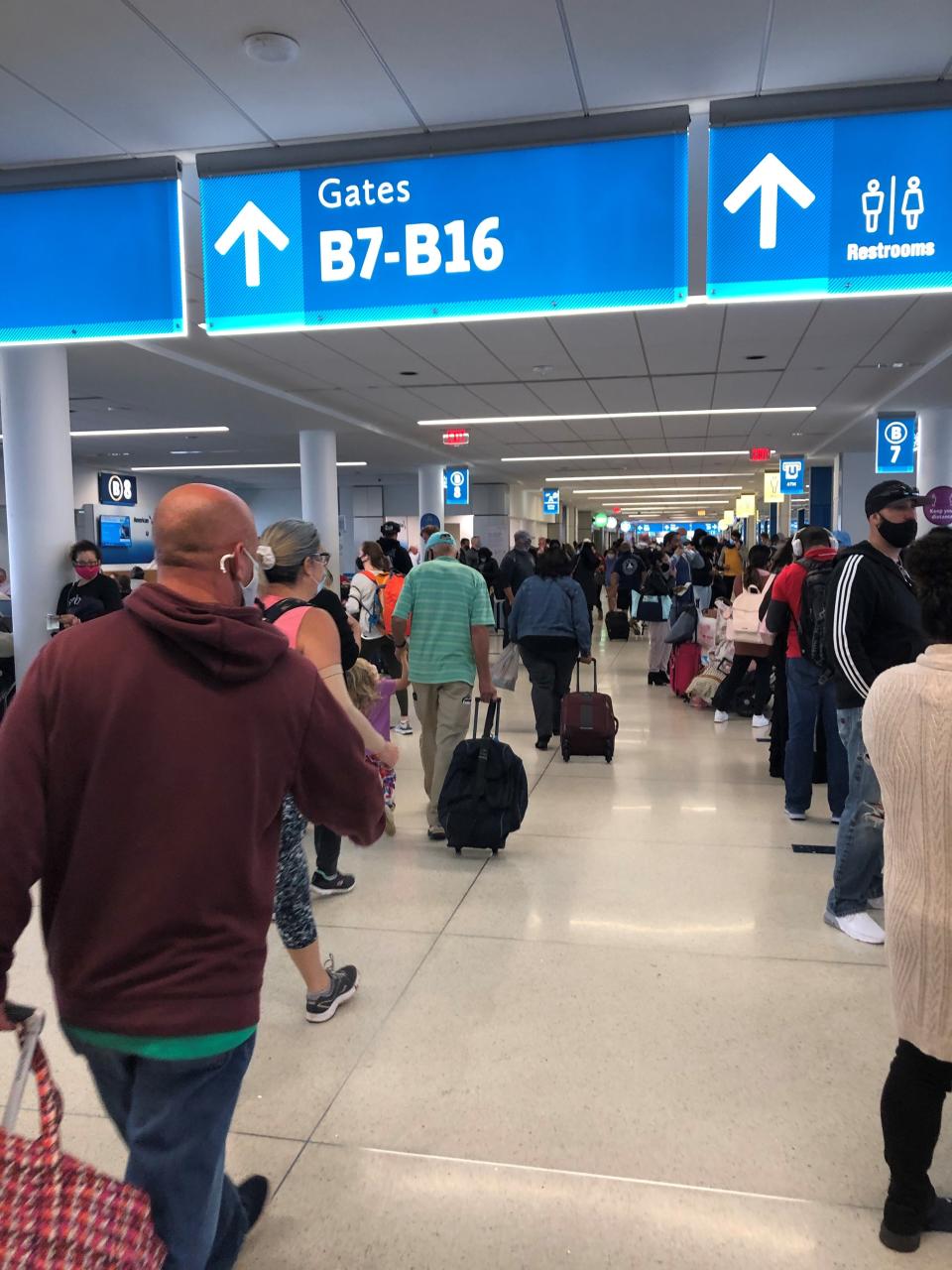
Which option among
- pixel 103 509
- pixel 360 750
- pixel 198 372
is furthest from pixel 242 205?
pixel 103 509

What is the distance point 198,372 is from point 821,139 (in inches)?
295

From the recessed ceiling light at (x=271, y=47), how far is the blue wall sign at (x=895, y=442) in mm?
11048

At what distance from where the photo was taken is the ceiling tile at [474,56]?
124 inches

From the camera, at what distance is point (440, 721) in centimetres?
512

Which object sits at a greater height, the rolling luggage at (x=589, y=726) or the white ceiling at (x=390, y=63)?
the white ceiling at (x=390, y=63)

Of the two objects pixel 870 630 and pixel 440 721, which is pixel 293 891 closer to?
pixel 440 721

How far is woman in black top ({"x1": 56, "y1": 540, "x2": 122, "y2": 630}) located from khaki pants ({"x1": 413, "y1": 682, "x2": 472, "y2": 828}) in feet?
9.63

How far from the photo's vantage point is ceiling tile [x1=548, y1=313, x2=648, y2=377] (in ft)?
24.6

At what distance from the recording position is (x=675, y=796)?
5.97 meters

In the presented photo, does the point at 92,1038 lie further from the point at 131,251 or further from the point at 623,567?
the point at 623,567

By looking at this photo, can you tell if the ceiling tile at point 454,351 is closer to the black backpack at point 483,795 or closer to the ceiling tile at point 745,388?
the ceiling tile at point 745,388

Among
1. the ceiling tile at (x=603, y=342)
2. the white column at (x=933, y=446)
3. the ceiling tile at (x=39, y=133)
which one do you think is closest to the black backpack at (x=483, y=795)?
the ceiling tile at (x=39, y=133)

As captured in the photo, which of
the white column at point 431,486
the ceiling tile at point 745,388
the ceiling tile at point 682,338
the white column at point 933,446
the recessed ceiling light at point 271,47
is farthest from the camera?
the white column at point 431,486

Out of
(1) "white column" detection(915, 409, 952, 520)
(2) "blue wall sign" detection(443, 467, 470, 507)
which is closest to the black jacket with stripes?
(1) "white column" detection(915, 409, 952, 520)
